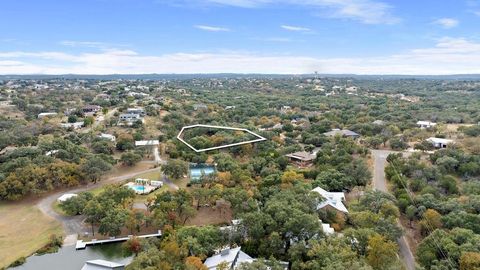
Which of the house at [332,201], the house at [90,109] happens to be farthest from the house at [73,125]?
the house at [332,201]

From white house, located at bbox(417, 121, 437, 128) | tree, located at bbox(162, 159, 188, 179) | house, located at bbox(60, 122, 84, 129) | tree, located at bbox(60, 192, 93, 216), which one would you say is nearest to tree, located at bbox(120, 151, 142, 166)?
tree, located at bbox(162, 159, 188, 179)

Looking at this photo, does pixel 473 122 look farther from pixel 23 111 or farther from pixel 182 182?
pixel 23 111

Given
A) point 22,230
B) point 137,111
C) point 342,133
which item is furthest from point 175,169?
point 137,111

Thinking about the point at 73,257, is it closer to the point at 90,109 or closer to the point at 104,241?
the point at 104,241

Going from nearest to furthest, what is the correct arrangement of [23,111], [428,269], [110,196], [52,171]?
[428,269], [110,196], [52,171], [23,111]

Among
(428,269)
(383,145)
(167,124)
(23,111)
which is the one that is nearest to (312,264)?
(428,269)

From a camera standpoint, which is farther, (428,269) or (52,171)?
(52,171)

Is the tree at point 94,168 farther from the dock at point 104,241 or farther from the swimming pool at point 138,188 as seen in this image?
the dock at point 104,241

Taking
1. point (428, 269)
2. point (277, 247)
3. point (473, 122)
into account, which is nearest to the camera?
point (428, 269)
